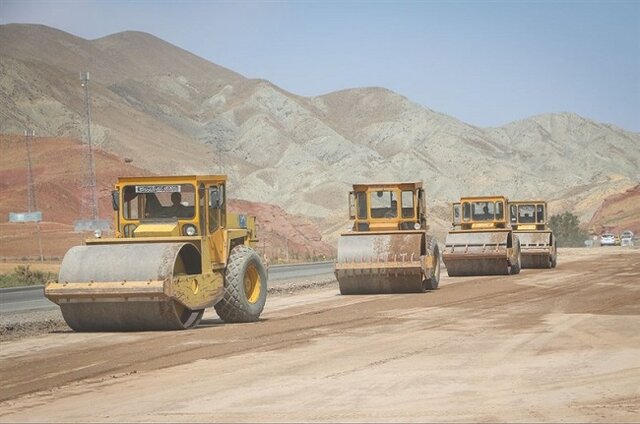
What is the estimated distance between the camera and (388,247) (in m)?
26.6

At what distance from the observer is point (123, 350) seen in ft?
47.7

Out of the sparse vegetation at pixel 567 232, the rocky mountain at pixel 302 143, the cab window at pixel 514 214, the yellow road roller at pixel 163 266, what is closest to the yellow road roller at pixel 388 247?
the yellow road roller at pixel 163 266

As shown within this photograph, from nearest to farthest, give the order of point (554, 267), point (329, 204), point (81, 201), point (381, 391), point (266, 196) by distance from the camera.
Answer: point (381, 391) → point (554, 267) → point (81, 201) → point (329, 204) → point (266, 196)

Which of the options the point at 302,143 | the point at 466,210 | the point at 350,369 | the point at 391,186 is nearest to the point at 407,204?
the point at 391,186

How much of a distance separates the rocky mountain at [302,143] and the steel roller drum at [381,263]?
2687 inches

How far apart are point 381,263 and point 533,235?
16.7 meters

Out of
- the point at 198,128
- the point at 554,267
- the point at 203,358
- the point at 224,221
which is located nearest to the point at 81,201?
the point at 554,267

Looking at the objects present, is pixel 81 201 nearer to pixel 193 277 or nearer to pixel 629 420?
pixel 193 277

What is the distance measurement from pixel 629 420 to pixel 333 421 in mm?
2555

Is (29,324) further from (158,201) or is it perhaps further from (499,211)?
(499,211)

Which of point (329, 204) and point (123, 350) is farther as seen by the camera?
point (329, 204)

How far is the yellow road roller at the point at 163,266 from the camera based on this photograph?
16.5 metres

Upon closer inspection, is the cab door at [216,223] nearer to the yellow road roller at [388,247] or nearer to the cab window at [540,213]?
the yellow road roller at [388,247]

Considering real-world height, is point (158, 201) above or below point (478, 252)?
above
